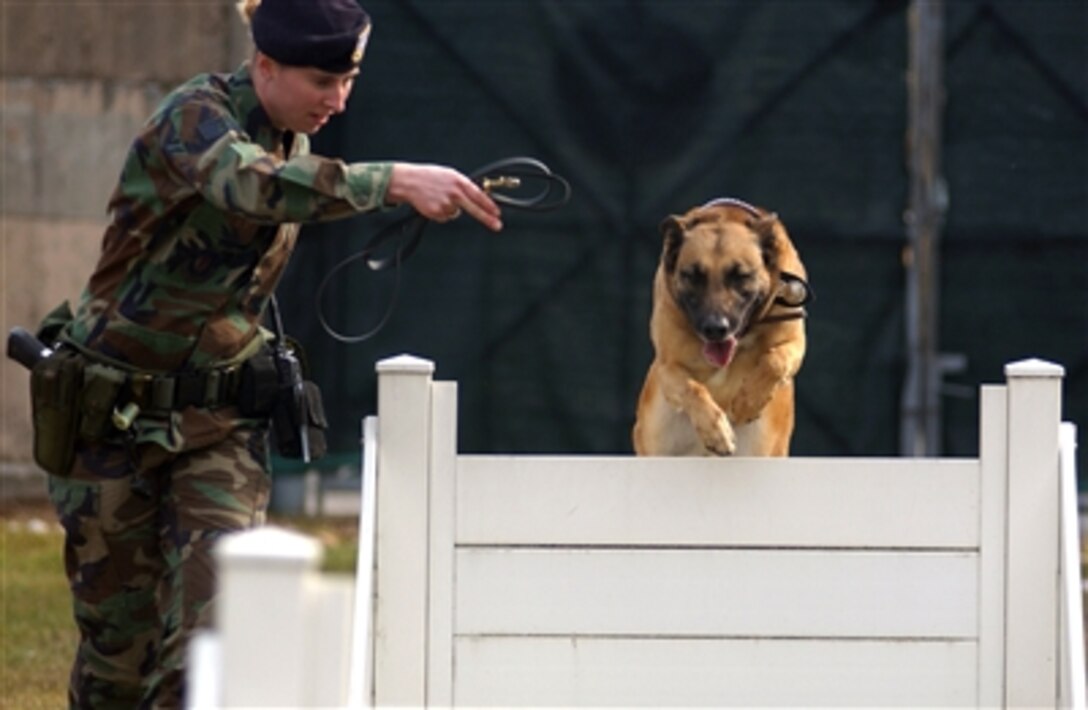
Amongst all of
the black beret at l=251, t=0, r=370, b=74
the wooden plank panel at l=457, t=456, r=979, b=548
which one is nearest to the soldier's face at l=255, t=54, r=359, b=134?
the black beret at l=251, t=0, r=370, b=74

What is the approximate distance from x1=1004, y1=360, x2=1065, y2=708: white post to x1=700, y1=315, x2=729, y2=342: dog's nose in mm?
902

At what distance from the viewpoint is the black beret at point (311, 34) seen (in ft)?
11.6

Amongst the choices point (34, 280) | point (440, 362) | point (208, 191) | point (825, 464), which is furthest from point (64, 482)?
point (34, 280)

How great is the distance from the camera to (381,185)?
134 inches

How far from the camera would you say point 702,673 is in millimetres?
3848

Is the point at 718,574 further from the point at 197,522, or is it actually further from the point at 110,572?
the point at 110,572

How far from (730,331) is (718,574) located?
3.15 ft

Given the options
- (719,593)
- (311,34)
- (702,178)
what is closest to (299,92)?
(311,34)

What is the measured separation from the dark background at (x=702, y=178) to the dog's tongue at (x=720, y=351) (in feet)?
9.95

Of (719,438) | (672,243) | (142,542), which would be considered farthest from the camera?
(672,243)

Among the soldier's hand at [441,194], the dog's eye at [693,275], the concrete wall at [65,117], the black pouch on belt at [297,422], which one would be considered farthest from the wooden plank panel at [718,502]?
the concrete wall at [65,117]

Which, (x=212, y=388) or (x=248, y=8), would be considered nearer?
(x=212, y=388)

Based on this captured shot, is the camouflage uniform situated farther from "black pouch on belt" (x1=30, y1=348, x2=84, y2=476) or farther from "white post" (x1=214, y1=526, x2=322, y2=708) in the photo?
"white post" (x1=214, y1=526, x2=322, y2=708)

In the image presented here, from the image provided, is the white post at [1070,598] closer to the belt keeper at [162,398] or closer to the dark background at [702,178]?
the belt keeper at [162,398]
